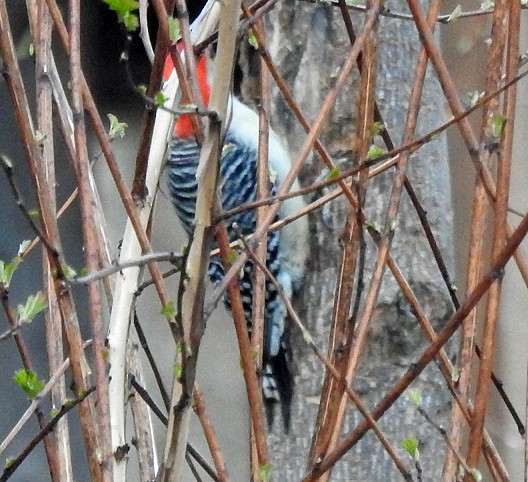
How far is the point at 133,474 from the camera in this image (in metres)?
2.27

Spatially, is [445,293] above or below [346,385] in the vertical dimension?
above

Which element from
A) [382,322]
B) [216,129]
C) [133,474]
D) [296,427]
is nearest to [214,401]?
[133,474]

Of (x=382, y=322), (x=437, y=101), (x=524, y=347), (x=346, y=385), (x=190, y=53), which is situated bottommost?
(x=346, y=385)

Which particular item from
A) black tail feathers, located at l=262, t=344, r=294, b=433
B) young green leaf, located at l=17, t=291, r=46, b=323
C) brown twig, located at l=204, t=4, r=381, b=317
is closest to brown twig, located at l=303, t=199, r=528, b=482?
brown twig, located at l=204, t=4, r=381, b=317

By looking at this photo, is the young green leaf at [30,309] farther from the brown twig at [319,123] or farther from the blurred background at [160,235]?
the blurred background at [160,235]

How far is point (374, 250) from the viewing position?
4.37 feet

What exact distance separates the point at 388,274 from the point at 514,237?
0.73m

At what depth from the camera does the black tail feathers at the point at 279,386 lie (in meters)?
1.43

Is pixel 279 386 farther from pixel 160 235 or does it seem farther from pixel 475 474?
pixel 160 235

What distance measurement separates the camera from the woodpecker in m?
1.47

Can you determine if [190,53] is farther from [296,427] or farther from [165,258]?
[296,427]

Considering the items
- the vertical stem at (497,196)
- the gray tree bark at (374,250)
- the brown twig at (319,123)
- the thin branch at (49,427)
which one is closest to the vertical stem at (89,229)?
the thin branch at (49,427)

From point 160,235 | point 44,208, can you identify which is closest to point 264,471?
point 44,208

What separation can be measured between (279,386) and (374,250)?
1.00 feet
